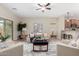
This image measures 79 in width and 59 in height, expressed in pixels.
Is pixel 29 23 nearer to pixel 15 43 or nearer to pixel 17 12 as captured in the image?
pixel 17 12

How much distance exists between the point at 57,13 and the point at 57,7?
0.09 metres

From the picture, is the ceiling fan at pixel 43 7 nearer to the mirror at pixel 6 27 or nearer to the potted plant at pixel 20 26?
the potted plant at pixel 20 26

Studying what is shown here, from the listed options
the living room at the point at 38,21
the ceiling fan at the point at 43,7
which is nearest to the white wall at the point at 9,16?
the living room at the point at 38,21

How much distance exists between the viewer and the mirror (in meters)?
1.48

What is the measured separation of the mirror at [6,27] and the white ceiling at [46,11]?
18 centimetres

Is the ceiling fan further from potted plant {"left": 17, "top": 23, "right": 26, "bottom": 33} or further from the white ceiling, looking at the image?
potted plant {"left": 17, "top": 23, "right": 26, "bottom": 33}

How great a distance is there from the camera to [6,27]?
1.56 metres

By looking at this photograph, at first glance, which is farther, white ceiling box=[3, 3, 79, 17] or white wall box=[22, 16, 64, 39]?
white wall box=[22, 16, 64, 39]

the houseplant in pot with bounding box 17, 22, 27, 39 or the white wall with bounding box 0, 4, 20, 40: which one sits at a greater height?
the white wall with bounding box 0, 4, 20, 40

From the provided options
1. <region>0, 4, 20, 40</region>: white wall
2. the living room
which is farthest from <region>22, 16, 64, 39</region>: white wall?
<region>0, 4, 20, 40</region>: white wall

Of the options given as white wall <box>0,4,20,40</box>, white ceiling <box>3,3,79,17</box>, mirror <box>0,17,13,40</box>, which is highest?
white ceiling <box>3,3,79,17</box>

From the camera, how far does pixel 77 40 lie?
2.11m

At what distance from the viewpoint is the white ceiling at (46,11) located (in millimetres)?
1535

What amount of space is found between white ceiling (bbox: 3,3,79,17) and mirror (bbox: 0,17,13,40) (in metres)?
0.18
